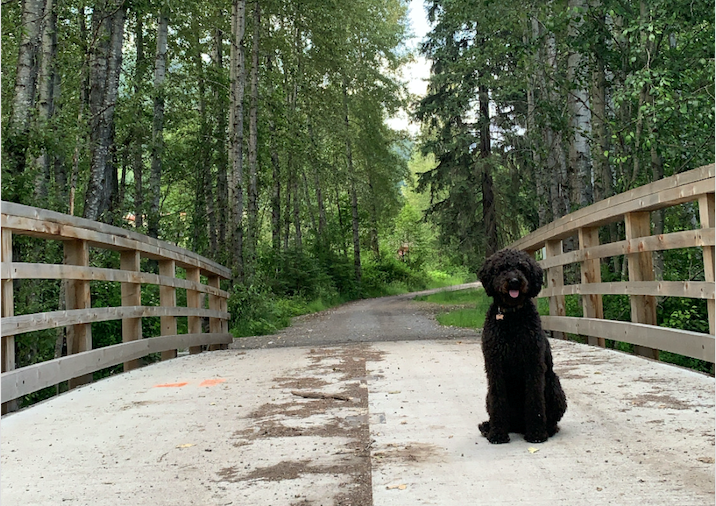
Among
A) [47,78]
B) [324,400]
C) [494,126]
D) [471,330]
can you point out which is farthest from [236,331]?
[494,126]

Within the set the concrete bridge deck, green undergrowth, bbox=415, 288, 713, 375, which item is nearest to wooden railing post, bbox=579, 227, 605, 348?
green undergrowth, bbox=415, 288, 713, 375

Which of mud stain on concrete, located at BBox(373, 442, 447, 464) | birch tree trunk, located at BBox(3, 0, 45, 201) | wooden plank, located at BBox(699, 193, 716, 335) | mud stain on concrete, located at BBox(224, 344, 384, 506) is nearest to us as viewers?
mud stain on concrete, located at BBox(224, 344, 384, 506)

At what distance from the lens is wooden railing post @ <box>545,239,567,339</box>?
736 centimetres

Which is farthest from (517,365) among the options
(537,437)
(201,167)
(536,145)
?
(201,167)

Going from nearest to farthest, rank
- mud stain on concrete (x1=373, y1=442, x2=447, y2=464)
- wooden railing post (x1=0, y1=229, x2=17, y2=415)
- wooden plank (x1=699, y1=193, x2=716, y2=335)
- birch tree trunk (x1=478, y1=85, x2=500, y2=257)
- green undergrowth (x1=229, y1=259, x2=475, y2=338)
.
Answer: mud stain on concrete (x1=373, y1=442, x2=447, y2=464)
wooden railing post (x1=0, y1=229, x2=17, y2=415)
wooden plank (x1=699, y1=193, x2=716, y2=335)
green undergrowth (x1=229, y1=259, x2=475, y2=338)
birch tree trunk (x1=478, y1=85, x2=500, y2=257)

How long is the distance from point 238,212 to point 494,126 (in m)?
10.6

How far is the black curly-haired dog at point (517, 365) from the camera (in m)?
3.25

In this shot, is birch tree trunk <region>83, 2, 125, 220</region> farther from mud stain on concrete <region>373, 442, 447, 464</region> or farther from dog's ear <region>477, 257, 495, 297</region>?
mud stain on concrete <region>373, 442, 447, 464</region>

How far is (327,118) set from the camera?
20.8m

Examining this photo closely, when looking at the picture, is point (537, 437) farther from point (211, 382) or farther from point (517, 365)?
point (211, 382)

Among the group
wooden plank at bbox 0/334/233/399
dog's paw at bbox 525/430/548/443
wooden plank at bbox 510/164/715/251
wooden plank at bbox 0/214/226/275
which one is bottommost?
dog's paw at bbox 525/430/548/443

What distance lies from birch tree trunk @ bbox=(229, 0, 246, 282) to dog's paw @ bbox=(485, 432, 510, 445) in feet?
32.1

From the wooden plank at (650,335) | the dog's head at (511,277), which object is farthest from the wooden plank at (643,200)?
the dog's head at (511,277)

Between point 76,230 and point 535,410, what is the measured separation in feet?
12.1
